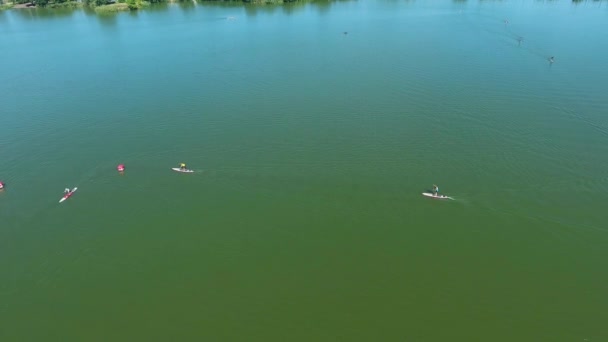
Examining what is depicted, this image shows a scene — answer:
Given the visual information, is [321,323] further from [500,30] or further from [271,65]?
[500,30]

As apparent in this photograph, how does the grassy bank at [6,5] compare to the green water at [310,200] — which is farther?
the grassy bank at [6,5]

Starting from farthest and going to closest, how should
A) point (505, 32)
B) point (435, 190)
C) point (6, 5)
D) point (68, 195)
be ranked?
1. point (6, 5)
2. point (505, 32)
3. point (68, 195)
4. point (435, 190)

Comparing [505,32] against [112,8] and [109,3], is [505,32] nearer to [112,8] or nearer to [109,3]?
[112,8]

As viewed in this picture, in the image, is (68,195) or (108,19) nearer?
(68,195)

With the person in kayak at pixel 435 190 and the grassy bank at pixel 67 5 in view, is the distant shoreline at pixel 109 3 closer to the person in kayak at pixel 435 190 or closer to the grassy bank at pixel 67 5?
the grassy bank at pixel 67 5

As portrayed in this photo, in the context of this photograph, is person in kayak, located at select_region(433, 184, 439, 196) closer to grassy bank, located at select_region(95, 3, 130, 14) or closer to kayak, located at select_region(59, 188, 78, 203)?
kayak, located at select_region(59, 188, 78, 203)

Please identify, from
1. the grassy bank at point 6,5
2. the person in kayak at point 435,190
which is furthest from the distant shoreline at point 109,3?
the person in kayak at point 435,190

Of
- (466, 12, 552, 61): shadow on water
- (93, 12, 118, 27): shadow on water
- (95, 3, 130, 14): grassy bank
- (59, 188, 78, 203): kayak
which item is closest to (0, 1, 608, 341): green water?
(59, 188, 78, 203): kayak

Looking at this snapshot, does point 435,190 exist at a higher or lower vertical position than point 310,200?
higher

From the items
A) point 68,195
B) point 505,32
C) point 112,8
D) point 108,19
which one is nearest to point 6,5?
point 112,8
